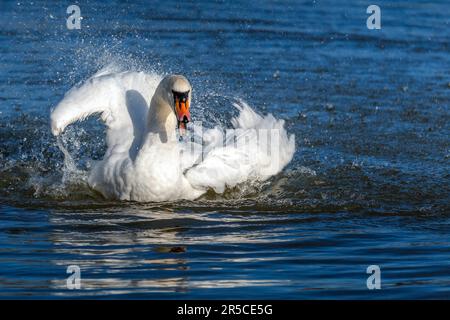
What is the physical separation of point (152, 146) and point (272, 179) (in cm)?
159

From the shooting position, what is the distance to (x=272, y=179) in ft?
34.8

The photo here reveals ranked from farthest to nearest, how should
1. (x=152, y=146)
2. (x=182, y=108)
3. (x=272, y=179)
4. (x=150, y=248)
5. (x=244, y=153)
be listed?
(x=272, y=179) < (x=244, y=153) < (x=152, y=146) < (x=182, y=108) < (x=150, y=248)

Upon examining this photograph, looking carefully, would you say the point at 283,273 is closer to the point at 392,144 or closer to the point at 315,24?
the point at 392,144

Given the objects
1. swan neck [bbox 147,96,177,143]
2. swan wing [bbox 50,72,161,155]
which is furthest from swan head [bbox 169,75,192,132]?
swan wing [bbox 50,72,161,155]

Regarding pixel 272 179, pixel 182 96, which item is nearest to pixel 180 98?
pixel 182 96

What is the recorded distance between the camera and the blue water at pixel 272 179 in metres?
7.60

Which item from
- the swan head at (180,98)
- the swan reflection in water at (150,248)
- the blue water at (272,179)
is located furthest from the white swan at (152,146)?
the swan reflection in water at (150,248)

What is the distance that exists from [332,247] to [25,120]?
17.7 ft

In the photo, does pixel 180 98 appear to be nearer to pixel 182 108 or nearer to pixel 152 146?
pixel 182 108

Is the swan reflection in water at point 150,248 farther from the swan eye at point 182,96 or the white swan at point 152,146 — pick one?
the swan eye at point 182,96

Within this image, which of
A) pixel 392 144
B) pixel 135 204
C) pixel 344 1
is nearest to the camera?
pixel 135 204

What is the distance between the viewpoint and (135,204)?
9.55 metres
